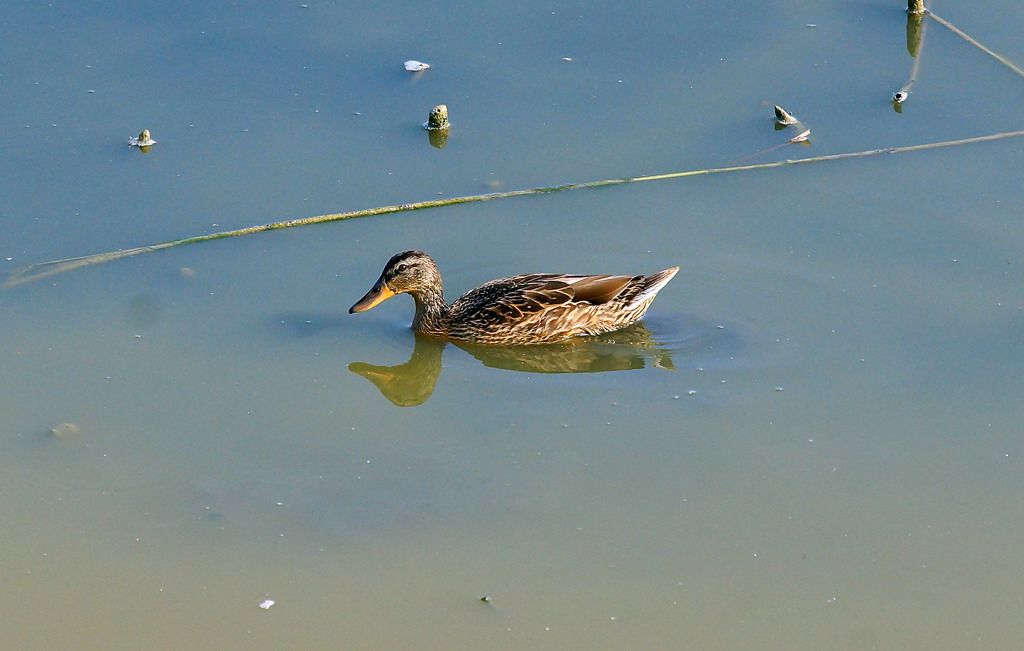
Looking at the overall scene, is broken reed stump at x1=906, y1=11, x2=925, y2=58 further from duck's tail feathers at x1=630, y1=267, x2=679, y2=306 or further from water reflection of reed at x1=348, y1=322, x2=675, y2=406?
water reflection of reed at x1=348, y1=322, x2=675, y2=406

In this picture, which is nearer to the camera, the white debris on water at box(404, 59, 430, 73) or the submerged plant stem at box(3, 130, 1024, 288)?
the submerged plant stem at box(3, 130, 1024, 288)

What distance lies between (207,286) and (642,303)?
2.49 meters

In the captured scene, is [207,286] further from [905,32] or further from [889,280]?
[905,32]

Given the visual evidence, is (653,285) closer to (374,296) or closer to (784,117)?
(374,296)

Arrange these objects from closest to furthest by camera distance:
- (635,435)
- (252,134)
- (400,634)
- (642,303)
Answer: (400,634)
(635,435)
(642,303)
(252,134)

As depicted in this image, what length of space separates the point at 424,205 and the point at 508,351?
114 centimetres

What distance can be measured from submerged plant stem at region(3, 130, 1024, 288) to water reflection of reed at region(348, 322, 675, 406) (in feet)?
2.99

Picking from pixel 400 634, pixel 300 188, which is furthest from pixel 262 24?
pixel 400 634

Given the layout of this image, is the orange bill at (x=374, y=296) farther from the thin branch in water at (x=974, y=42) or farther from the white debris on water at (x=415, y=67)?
the thin branch in water at (x=974, y=42)

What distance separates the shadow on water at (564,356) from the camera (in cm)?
816

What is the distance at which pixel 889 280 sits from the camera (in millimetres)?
8594

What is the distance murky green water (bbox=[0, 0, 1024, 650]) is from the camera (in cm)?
638

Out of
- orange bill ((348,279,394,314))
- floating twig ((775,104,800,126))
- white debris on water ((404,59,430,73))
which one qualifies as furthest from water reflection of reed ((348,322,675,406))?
white debris on water ((404,59,430,73))

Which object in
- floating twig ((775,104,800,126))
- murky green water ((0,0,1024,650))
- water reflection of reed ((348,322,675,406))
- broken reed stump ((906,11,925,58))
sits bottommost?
water reflection of reed ((348,322,675,406))
